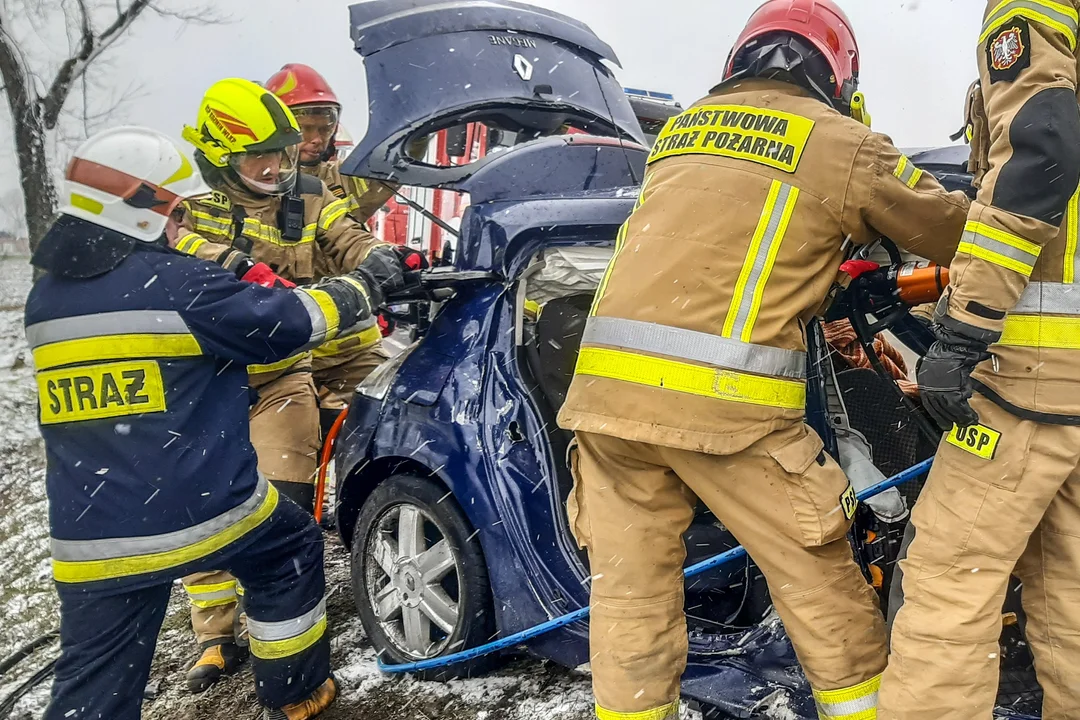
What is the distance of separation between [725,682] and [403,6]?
251 centimetres

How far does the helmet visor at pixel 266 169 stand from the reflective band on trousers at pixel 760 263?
231 cm

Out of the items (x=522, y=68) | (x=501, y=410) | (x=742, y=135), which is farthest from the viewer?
(x=522, y=68)

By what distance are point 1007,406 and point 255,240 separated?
9.61 ft

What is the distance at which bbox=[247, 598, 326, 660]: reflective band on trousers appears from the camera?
2.81 meters

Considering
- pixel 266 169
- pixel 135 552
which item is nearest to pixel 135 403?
pixel 135 552

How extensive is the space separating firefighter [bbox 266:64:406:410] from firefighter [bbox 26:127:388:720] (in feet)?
4.74

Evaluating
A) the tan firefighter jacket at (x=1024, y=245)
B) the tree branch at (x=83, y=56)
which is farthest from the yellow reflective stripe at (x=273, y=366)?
the tree branch at (x=83, y=56)

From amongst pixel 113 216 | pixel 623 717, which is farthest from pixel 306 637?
pixel 113 216

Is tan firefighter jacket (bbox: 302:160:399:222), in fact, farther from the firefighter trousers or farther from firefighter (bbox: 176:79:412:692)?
the firefighter trousers

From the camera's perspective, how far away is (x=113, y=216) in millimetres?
2428

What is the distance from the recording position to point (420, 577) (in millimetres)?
2836

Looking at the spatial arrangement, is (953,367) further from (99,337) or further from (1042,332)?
(99,337)

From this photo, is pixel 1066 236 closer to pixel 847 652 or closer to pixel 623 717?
pixel 847 652

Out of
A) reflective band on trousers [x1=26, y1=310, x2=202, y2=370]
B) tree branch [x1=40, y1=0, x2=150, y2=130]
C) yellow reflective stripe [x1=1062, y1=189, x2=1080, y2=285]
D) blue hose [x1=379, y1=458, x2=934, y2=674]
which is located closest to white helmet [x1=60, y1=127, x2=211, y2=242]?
reflective band on trousers [x1=26, y1=310, x2=202, y2=370]
